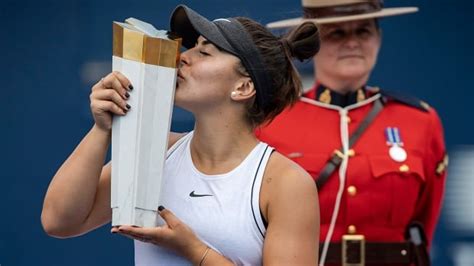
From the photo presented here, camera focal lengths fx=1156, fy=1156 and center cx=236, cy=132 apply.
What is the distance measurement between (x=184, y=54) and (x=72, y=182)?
1.09 feet

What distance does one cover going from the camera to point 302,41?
2.38 meters

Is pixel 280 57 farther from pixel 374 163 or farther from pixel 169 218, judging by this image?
pixel 374 163

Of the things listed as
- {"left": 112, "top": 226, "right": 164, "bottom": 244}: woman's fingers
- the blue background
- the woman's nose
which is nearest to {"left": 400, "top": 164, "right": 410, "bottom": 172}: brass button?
the blue background

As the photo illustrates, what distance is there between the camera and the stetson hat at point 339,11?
3.78 m

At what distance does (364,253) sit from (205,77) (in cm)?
165

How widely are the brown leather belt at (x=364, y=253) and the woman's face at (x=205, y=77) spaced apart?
1.55 m

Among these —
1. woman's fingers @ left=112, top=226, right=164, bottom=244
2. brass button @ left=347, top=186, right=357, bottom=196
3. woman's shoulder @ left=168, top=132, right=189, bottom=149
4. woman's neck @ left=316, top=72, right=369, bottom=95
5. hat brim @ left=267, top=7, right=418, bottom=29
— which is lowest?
brass button @ left=347, top=186, right=357, bottom=196

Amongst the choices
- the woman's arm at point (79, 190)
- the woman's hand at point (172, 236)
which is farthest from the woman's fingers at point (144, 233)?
the woman's arm at point (79, 190)

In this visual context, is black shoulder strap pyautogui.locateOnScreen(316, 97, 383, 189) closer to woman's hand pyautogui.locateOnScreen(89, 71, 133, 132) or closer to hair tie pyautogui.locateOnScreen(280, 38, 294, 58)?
hair tie pyautogui.locateOnScreen(280, 38, 294, 58)

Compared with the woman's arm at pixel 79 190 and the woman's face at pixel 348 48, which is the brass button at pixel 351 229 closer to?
the woman's face at pixel 348 48

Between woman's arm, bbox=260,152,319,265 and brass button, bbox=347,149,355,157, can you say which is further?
brass button, bbox=347,149,355,157

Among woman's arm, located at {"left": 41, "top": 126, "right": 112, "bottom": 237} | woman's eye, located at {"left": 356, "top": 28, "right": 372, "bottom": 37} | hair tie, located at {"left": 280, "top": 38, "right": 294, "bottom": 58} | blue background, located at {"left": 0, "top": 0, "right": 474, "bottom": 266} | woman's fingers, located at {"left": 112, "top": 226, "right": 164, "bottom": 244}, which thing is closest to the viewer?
woman's fingers, located at {"left": 112, "top": 226, "right": 164, "bottom": 244}

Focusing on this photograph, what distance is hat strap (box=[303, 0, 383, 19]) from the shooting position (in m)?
3.81

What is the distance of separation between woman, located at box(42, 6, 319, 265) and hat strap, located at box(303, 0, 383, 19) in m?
1.43
